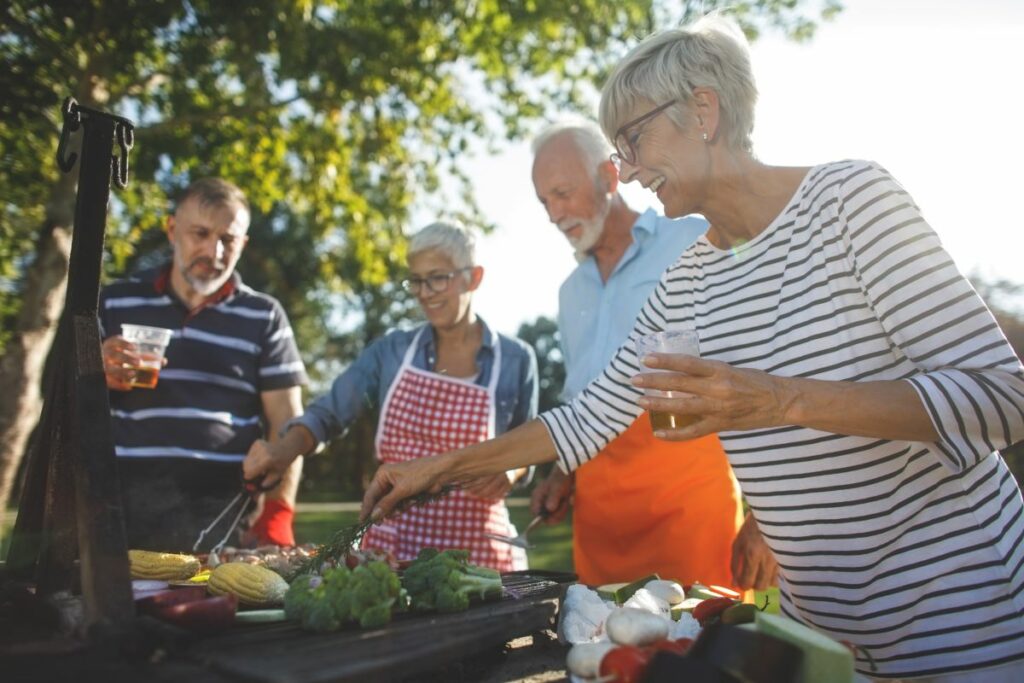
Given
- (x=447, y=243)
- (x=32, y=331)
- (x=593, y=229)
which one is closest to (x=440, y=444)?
(x=447, y=243)

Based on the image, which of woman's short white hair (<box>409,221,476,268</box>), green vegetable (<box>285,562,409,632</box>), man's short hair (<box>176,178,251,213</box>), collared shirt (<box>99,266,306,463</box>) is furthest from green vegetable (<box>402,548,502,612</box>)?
man's short hair (<box>176,178,251,213</box>)

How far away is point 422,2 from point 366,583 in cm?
835

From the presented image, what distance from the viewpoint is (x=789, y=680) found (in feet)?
4.30

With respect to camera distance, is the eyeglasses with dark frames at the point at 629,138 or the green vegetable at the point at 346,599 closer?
the green vegetable at the point at 346,599

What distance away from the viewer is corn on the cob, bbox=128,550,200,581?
6.89ft

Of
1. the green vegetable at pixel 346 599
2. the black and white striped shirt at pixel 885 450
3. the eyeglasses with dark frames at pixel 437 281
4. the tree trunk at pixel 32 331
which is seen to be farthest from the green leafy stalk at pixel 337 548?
the tree trunk at pixel 32 331

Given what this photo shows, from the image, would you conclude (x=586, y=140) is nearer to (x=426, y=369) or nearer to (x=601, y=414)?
(x=426, y=369)

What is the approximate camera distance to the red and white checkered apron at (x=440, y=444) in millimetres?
3609

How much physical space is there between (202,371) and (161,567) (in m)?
1.77

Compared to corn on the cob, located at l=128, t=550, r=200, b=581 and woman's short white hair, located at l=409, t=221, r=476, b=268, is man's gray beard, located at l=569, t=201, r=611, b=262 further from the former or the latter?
corn on the cob, located at l=128, t=550, r=200, b=581

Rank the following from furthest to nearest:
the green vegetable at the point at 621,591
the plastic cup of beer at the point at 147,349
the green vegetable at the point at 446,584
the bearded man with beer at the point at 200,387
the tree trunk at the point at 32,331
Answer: the tree trunk at the point at 32,331 < the bearded man with beer at the point at 200,387 < the plastic cup of beer at the point at 147,349 < the green vegetable at the point at 621,591 < the green vegetable at the point at 446,584

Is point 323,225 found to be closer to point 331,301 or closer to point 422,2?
point 422,2

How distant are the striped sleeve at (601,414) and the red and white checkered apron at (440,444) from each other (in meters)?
1.23

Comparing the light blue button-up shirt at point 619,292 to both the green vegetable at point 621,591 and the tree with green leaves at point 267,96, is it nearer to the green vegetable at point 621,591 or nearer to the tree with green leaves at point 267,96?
the green vegetable at point 621,591
